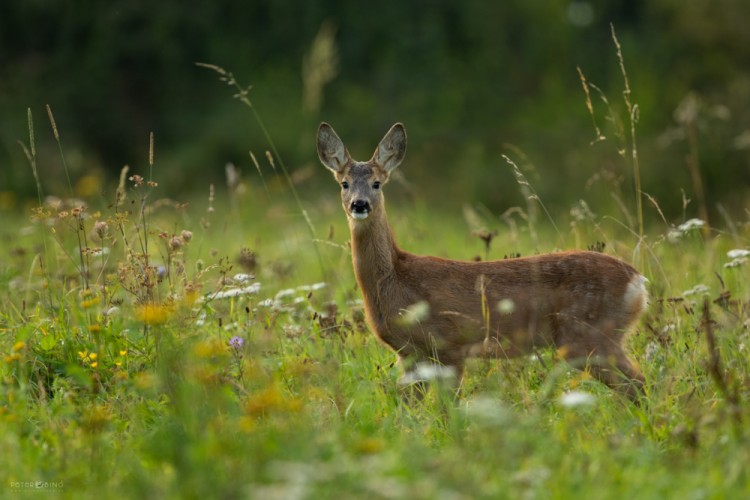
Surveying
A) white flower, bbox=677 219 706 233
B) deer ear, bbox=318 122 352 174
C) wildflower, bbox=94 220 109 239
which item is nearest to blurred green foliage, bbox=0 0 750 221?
deer ear, bbox=318 122 352 174

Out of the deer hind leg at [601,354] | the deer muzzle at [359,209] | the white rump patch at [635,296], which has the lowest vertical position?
the deer hind leg at [601,354]

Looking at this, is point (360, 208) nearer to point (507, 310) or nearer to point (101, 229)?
point (507, 310)

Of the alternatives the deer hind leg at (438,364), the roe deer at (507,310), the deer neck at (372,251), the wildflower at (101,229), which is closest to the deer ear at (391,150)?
the deer neck at (372,251)

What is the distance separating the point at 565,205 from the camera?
13.4 meters

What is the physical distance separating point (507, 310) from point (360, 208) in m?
0.94

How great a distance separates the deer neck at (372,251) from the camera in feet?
17.2

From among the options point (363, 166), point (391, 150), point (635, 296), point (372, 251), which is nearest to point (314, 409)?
point (372, 251)

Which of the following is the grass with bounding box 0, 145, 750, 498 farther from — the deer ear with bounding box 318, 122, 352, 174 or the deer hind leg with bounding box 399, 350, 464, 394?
the deer ear with bounding box 318, 122, 352, 174

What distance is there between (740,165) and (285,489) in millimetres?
11891

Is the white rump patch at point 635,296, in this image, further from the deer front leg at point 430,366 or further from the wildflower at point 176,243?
the wildflower at point 176,243

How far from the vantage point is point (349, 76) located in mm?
17469

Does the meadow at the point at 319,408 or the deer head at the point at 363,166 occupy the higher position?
the deer head at the point at 363,166

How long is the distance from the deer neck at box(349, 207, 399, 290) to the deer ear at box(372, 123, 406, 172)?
48cm

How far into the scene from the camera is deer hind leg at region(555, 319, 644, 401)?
4578 mm
